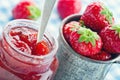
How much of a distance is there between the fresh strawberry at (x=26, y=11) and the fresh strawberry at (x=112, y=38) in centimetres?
A: 37

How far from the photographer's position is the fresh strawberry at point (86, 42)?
2.60ft

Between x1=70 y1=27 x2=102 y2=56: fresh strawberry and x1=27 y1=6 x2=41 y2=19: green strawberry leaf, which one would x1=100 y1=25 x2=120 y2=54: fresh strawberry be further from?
x1=27 y1=6 x2=41 y2=19: green strawberry leaf

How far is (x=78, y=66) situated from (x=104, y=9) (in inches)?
5.8

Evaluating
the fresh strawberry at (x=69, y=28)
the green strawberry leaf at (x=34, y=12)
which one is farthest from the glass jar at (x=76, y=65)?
the green strawberry leaf at (x=34, y=12)

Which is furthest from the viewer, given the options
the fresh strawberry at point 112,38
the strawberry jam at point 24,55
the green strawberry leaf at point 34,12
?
the green strawberry leaf at point 34,12

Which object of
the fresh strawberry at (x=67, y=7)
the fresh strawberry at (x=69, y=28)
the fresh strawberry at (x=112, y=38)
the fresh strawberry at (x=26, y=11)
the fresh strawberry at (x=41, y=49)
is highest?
the fresh strawberry at (x=26, y=11)

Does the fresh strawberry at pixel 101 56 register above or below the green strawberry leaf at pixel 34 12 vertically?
below

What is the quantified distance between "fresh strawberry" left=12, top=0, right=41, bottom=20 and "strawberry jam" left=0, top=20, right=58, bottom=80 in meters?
0.37

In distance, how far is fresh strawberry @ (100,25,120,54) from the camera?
0.82m

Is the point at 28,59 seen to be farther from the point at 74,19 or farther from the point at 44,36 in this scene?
the point at 74,19

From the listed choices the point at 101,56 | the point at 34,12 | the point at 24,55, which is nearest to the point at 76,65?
the point at 101,56

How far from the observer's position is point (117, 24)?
2.76 ft

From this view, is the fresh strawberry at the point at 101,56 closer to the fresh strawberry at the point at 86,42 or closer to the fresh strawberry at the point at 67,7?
the fresh strawberry at the point at 86,42

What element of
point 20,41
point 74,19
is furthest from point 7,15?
point 20,41
